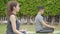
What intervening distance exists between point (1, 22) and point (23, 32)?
15567 millimetres

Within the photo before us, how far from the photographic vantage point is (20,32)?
235 inches

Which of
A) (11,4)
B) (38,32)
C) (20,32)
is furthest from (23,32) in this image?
(38,32)

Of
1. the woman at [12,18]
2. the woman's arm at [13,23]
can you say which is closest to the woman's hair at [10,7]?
the woman at [12,18]

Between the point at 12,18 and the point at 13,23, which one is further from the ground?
the point at 12,18

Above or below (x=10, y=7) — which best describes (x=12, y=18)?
below

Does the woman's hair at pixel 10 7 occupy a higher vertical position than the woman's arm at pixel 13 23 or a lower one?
higher

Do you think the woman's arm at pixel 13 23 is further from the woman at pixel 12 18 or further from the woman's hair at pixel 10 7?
the woman's hair at pixel 10 7

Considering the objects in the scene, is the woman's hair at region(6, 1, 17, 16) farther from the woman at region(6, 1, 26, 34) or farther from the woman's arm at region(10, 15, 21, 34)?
the woman's arm at region(10, 15, 21, 34)

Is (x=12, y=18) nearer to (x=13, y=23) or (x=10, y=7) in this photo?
(x=13, y=23)

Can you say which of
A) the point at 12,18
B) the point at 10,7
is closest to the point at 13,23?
the point at 12,18

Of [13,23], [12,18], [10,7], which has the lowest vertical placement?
[13,23]

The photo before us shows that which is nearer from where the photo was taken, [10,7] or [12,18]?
[12,18]

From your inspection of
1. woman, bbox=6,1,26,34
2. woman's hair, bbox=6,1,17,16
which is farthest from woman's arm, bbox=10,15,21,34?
woman's hair, bbox=6,1,17,16

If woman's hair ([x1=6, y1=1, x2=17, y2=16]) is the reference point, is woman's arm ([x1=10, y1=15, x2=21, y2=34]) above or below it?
below
